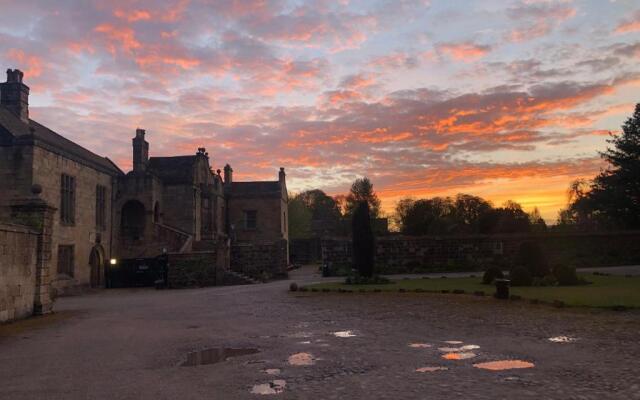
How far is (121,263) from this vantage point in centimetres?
3167

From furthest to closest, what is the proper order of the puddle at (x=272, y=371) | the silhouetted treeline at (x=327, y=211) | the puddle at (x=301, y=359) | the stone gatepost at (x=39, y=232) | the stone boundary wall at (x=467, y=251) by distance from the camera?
1. the silhouetted treeline at (x=327, y=211)
2. the stone boundary wall at (x=467, y=251)
3. the stone gatepost at (x=39, y=232)
4. the puddle at (x=301, y=359)
5. the puddle at (x=272, y=371)

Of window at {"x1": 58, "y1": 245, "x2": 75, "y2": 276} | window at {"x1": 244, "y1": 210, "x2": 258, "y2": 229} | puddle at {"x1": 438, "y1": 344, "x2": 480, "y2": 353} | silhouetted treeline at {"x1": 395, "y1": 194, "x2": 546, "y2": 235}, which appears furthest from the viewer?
window at {"x1": 244, "y1": 210, "x2": 258, "y2": 229}

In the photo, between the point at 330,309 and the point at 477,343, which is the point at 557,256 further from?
the point at 477,343

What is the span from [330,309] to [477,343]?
7052 mm

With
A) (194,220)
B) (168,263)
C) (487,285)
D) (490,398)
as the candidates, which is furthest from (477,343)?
(194,220)

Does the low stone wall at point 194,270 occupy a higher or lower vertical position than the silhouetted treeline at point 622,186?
lower

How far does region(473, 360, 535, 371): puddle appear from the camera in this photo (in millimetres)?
7996

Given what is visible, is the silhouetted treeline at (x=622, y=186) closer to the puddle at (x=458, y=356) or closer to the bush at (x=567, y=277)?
the bush at (x=567, y=277)

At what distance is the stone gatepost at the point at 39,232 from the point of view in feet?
56.7

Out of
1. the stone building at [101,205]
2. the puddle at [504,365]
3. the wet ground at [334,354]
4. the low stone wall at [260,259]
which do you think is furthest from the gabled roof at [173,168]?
the puddle at [504,365]

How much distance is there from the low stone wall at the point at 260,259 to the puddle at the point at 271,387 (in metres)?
27.0

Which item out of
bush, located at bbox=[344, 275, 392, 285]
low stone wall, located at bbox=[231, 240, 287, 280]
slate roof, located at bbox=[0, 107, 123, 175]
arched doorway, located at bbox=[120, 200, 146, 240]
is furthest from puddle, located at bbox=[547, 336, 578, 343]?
arched doorway, located at bbox=[120, 200, 146, 240]

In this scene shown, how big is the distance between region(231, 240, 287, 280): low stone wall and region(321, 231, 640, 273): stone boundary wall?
2.90m

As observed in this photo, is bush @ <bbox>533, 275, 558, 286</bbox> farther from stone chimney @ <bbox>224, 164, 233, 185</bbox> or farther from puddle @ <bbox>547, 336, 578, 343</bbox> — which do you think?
stone chimney @ <bbox>224, 164, 233, 185</bbox>
